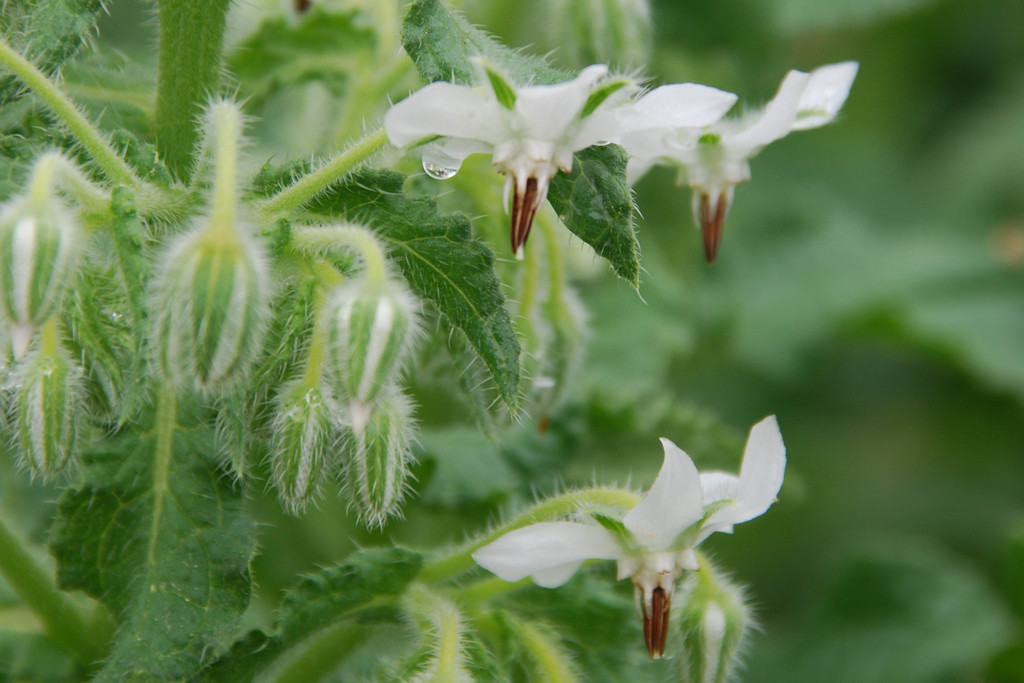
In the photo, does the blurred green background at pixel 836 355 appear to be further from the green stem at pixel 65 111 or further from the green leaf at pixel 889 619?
the green stem at pixel 65 111

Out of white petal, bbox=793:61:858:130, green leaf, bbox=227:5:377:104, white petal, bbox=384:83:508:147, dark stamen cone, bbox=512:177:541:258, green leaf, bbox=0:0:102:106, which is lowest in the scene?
Result: dark stamen cone, bbox=512:177:541:258

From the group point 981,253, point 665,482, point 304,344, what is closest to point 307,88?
point 304,344

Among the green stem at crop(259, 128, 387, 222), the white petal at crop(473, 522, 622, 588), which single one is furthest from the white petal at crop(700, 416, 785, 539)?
the green stem at crop(259, 128, 387, 222)

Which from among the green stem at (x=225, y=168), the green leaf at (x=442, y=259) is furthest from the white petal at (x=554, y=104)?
the green stem at (x=225, y=168)

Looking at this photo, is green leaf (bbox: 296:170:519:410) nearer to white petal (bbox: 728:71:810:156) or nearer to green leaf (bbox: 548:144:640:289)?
green leaf (bbox: 548:144:640:289)

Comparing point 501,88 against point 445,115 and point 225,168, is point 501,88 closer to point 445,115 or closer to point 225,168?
point 445,115
